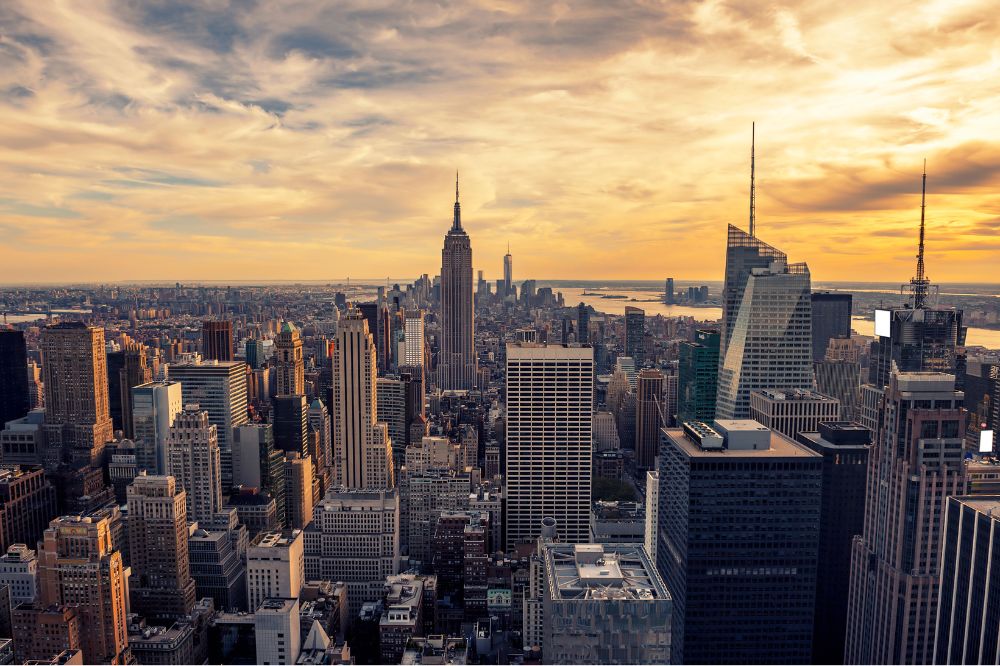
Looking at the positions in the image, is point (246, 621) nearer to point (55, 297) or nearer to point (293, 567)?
point (293, 567)

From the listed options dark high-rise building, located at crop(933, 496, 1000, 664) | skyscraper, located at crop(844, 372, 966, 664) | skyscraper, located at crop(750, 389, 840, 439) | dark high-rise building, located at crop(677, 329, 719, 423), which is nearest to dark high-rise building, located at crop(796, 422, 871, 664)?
skyscraper, located at crop(844, 372, 966, 664)

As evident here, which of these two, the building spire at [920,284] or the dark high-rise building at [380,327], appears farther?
the dark high-rise building at [380,327]

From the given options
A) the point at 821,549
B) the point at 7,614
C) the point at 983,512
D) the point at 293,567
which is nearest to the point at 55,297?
the point at 7,614

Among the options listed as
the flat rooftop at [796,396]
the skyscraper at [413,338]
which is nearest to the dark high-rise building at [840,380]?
the flat rooftop at [796,396]

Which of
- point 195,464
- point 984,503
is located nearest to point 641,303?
point 195,464

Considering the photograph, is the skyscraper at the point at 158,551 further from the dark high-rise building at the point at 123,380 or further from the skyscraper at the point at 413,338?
the skyscraper at the point at 413,338

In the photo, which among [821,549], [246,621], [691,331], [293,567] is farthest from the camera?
[691,331]
